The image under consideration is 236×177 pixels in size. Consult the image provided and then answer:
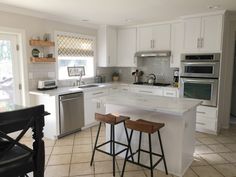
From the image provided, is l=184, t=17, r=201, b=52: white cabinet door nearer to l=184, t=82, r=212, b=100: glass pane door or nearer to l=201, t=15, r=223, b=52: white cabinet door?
l=201, t=15, r=223, b=52: white cabinet door

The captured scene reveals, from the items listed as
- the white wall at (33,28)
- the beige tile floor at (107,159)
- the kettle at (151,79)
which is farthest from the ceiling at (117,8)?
the beige tile floor at (107,159)

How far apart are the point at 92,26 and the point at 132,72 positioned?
1718 millimetres

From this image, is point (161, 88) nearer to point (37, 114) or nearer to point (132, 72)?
point (132, 72)

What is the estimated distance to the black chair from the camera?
1.51 meters

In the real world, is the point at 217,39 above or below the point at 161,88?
above

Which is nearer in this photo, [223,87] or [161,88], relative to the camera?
[223,87]

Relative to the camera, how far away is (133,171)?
280 centimetres

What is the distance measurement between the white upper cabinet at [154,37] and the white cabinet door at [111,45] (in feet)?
2.40

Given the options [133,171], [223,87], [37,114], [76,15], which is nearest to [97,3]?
[76,15]

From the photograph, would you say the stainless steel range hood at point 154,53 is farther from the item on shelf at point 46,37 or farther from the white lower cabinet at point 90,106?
the item on shelf at point 46,37

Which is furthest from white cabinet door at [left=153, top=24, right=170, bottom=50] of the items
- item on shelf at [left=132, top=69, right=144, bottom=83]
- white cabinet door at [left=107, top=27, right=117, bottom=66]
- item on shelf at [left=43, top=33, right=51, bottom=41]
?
item on shelf at [left=43, top=33, right=51, bottom=41]

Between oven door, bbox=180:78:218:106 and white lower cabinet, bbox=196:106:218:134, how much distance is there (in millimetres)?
129

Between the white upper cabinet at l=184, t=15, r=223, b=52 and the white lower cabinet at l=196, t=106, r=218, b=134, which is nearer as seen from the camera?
the white upper cabinet at l=184, t=15, r=223, b=52

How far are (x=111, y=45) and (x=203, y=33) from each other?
2434 mm
